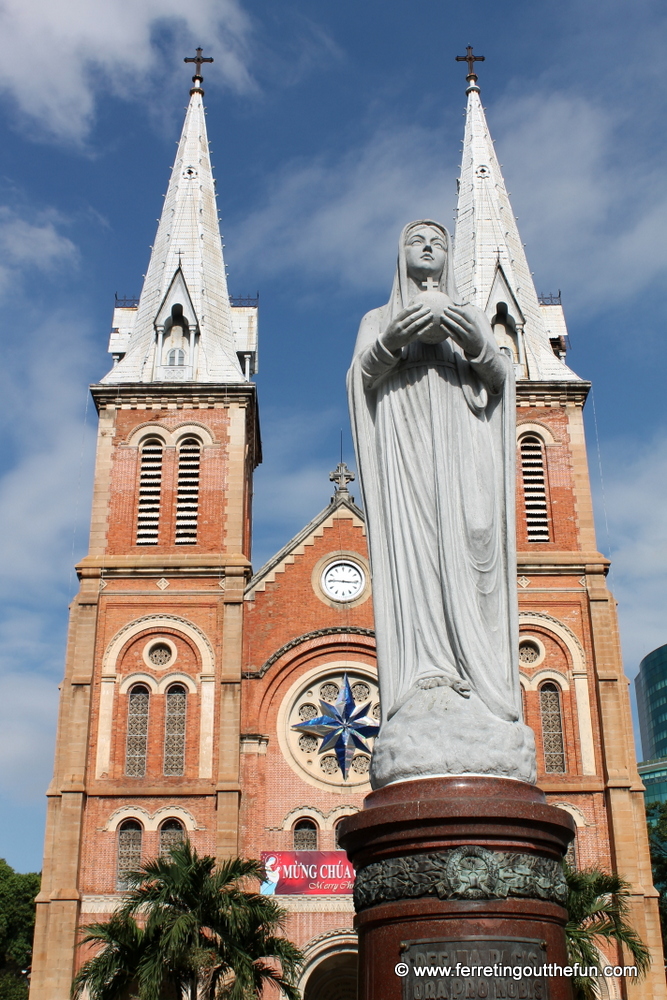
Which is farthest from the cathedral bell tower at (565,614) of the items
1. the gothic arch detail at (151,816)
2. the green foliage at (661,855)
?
the green foliage at (661,855)

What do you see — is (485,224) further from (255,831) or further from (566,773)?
(255,831)

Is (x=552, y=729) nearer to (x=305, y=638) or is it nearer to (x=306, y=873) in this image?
(x=305, y=638)

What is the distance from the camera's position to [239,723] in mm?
26469

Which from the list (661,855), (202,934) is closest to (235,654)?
(202,934)

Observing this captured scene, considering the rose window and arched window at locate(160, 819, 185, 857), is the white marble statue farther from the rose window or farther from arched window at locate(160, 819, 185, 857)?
arched window at locate(160, 819, 185, 857)

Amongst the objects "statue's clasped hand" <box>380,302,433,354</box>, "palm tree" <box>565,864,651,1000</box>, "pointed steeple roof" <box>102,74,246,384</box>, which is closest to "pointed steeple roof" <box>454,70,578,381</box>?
"pointed steeple roof" <box>102,74,246,384</box>

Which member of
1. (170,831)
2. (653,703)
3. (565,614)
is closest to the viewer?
(170,831)

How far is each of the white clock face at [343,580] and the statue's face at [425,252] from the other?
21.6m

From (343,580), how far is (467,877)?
23.5 metres

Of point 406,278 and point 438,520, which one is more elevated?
point 406,278

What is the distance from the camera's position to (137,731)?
26734 mm

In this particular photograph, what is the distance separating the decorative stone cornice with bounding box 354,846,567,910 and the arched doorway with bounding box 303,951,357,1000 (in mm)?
20811

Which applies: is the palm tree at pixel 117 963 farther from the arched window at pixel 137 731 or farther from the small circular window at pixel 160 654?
the small circular window at pixel 160 654

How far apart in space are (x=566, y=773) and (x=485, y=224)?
1789 cm
